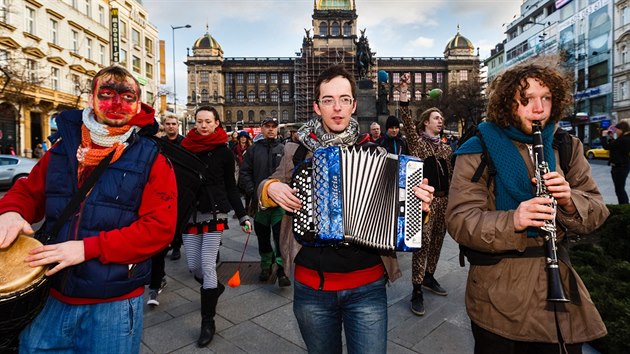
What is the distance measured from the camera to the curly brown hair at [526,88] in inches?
77.9

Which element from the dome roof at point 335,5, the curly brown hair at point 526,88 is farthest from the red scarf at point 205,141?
the dome roof at point 335,5

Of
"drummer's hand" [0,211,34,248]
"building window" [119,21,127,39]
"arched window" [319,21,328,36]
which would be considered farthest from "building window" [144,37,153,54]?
"drummer's hand" [0,211,34,248]

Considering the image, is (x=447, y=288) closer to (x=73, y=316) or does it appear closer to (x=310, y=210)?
(x=310, y=210)

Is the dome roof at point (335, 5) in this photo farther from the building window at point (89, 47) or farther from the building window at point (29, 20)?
the building window at point (29, 20)

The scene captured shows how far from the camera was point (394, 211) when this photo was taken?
1.96 metres

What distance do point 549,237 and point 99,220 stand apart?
2.14 metres

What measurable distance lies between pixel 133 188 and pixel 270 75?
90020 millimetres

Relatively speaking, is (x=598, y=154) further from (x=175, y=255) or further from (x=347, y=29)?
(x=347, y=29)

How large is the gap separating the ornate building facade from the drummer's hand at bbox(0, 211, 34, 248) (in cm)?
7343

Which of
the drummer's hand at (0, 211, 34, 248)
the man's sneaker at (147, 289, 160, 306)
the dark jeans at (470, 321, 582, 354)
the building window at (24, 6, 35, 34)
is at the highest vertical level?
the building window at (24, 6, 35, 34)

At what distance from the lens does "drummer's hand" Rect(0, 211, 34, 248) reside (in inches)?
67.1

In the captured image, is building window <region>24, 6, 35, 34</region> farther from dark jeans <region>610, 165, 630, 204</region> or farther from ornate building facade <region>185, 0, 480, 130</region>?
ornate building facade <region>185, 0, 480, 130</region>

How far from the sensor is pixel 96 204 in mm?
1891

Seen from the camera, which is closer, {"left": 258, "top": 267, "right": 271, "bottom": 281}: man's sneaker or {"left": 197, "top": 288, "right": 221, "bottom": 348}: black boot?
{"left": 197, "top": 288, "right": 221, "bottom": 348}: black boot
